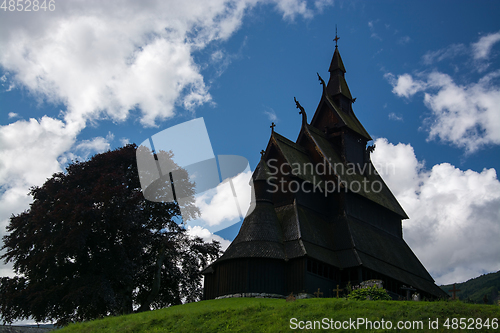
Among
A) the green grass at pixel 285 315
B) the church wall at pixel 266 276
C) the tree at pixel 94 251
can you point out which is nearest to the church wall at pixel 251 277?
the church wall at pixel 266 276

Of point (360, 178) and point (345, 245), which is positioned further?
point (360, 178)

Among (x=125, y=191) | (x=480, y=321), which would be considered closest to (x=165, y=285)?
(x=125, y=191)

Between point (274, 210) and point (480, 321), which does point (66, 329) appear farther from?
point (480, 321)

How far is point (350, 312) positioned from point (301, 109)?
2368 centimetres

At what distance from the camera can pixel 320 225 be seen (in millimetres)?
34281

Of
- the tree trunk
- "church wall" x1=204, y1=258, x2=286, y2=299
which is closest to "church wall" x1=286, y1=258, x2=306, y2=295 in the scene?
"church wall" x1=204, y1=258, x2=286, y2=299

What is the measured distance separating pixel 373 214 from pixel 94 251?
70.8 feet

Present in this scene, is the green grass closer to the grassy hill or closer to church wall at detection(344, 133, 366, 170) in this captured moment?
church wall at detection(344, 133, 366, 170)

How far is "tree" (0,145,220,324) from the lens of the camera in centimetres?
2845

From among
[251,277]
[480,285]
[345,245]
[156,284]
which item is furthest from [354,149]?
[480,285]

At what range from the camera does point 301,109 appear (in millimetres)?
40312

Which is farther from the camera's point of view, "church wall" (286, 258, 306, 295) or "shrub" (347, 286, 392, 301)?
Answer: "church wall" (286, 258, 306, 295)

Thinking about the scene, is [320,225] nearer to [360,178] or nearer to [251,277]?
[251,277]

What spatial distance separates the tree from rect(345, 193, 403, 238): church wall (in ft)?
39.3
